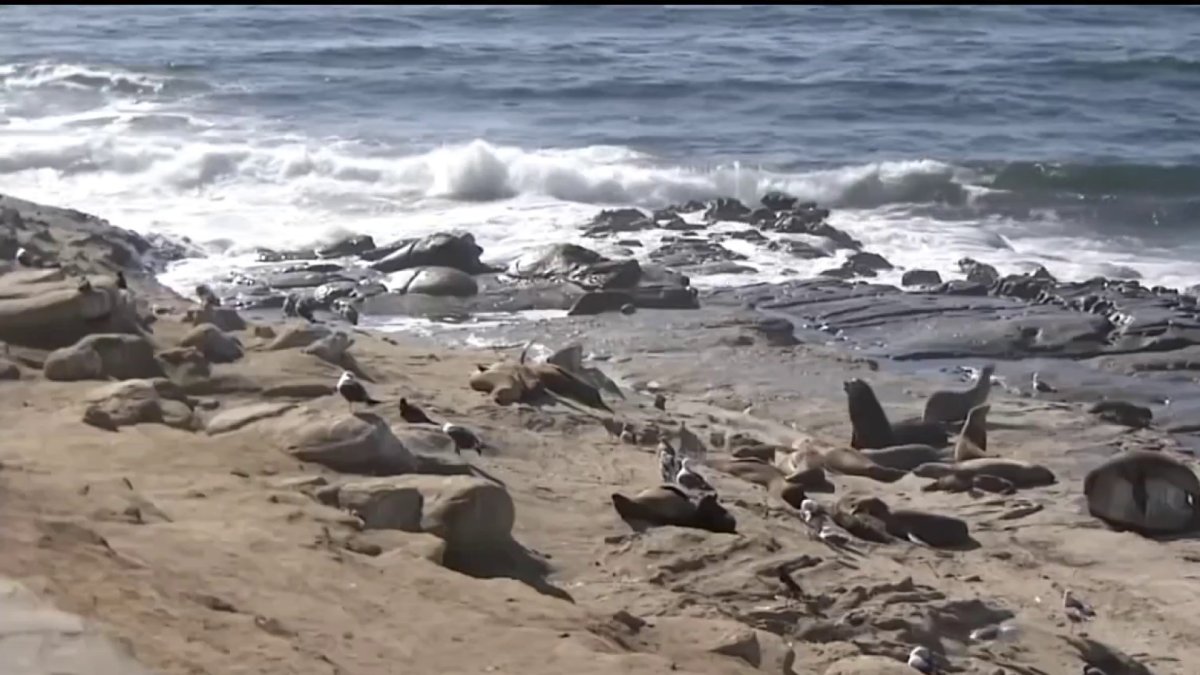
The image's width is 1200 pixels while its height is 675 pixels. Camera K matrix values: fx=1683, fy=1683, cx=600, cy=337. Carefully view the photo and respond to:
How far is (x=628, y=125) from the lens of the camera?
26641 mm

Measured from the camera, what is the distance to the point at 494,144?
24500 mm

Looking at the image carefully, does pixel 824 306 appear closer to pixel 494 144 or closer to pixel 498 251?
pixel 498 251

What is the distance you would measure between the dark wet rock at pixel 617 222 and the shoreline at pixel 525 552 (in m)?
6.59

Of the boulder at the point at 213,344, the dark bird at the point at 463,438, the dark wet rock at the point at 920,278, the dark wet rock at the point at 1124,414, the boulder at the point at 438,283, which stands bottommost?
the dark wet rock at the point at 920,278

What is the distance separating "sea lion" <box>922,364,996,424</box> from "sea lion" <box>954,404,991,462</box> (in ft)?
1.37

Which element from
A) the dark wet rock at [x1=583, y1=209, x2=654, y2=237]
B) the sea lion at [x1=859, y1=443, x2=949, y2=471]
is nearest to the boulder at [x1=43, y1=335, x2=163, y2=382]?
the sea lion at [x1=859, y1=443, x2=949, y2=471]

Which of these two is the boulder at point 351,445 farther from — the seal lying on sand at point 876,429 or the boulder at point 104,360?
the seal lying on sand at point 876,429

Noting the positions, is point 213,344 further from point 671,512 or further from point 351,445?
point 671,512

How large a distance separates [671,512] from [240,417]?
2.22 meters

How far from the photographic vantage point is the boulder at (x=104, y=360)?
30.1 feet

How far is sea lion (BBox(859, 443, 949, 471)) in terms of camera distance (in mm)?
10867

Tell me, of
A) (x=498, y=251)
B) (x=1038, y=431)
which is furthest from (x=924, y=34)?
(x=1038, y=431)

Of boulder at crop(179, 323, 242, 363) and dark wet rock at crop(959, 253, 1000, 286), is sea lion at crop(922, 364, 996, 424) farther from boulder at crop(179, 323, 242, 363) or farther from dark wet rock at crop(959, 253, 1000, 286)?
boulder at crop(179, 323, 242, 363)

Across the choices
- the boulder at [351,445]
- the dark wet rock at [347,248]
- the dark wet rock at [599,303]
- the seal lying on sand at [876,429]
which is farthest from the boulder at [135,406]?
the dark wet rock at [347,248]
